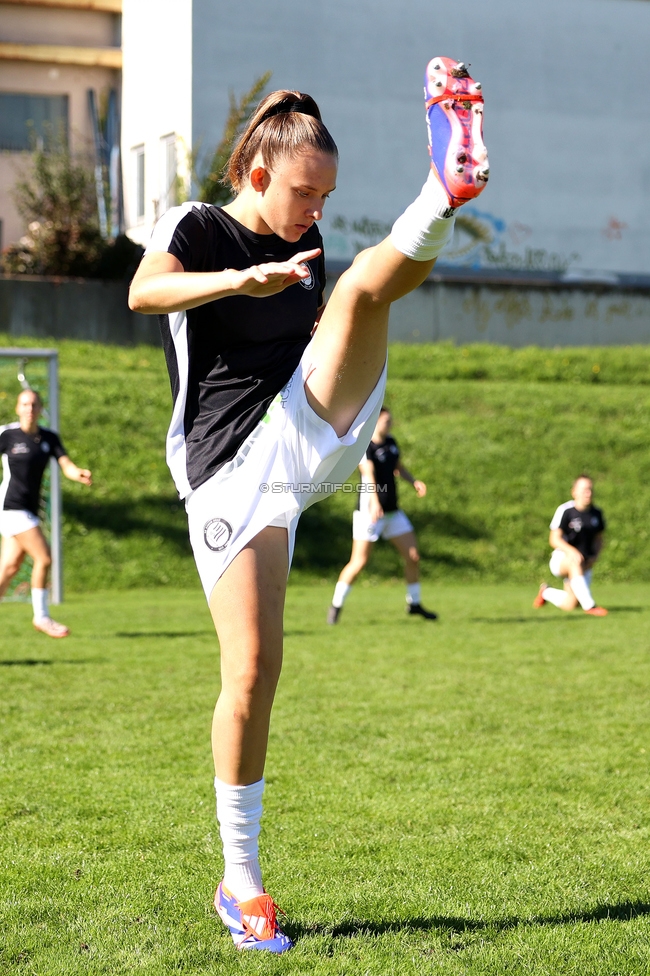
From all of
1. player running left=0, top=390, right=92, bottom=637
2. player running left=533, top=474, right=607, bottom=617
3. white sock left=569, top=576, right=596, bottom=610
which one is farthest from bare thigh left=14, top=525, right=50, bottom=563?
white sock left=569, top=576, right=596, bottom=610

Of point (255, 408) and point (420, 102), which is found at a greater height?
point (420, 102)

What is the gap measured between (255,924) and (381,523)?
8.74 m

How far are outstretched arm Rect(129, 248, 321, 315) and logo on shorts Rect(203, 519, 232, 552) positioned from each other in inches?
26.5

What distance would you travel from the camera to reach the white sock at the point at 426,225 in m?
2.61

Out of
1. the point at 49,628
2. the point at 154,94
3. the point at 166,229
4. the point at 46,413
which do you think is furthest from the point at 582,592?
the point at 154,94

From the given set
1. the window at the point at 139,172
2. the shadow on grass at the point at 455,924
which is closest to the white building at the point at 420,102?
the window at the point at 139,172

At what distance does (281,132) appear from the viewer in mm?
2975

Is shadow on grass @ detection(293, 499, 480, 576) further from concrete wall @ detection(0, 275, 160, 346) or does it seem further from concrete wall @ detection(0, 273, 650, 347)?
concrete wall @ detection(0, 273, 650, 347)

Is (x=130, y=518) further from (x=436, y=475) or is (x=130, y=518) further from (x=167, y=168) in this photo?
(x=167, y=168)

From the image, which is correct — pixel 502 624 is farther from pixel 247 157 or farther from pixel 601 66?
pixel 601 66

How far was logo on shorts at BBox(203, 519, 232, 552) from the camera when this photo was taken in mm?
3064

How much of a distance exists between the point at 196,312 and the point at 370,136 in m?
24.0

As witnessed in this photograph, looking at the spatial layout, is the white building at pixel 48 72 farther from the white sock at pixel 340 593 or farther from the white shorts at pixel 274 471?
the white shorts at pixel 274 471

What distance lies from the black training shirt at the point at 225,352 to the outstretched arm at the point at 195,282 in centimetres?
24
